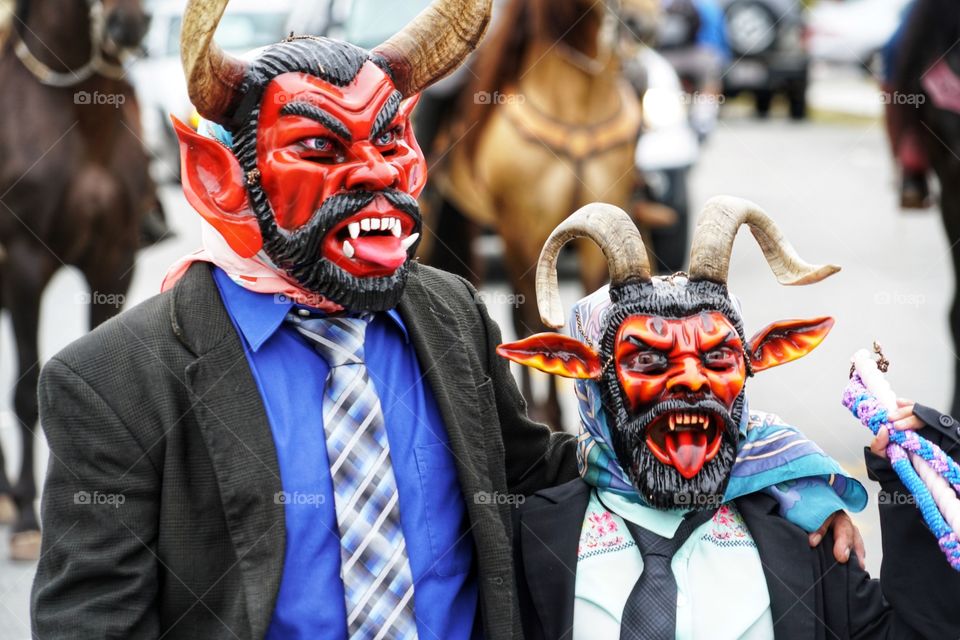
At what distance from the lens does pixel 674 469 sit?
Answer: 3.09m

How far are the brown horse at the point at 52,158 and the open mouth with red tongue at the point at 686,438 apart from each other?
4073 mm

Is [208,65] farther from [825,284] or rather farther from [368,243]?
[825,284]

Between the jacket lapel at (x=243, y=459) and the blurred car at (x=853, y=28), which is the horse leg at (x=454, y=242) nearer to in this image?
the jacket lapel at (x=243, y=459)

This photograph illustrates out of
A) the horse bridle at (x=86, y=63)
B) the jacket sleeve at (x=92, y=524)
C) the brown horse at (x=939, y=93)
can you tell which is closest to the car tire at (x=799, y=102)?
the brown horse at (x=939, y=93)

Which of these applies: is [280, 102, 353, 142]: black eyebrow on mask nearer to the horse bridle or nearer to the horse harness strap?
the horse bridle

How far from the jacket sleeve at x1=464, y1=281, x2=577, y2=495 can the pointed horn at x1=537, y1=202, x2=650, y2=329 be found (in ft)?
0.53

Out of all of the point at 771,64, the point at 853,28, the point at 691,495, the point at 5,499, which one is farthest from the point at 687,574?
the point at 853,28

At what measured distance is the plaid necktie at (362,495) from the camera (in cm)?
296

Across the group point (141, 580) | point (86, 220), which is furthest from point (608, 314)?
point (86, 220)

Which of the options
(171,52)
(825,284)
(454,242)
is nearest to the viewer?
(454,242)

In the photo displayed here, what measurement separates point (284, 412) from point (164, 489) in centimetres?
29

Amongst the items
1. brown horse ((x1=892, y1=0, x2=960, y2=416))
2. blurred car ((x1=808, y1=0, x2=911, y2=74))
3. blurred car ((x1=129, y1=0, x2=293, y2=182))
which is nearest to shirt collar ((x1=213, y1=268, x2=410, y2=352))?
brown horse ((x1=892, y1=0, x2=960, y2=416))

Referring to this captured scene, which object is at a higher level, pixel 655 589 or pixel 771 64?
pixel 771 64

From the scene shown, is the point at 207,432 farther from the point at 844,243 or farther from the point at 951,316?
the point at 844,243
